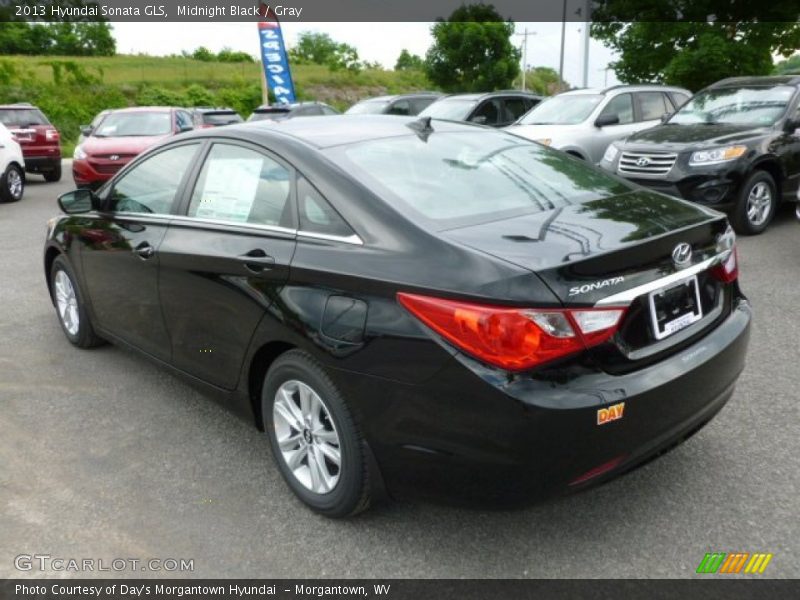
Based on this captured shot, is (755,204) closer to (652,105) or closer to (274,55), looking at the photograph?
(652,105)

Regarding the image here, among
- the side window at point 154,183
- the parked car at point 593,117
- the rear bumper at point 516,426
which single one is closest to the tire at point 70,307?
the side window at point 154,183

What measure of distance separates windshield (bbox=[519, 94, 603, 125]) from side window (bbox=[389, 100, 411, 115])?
4.83 meters

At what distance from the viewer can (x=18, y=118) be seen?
15.5 metres

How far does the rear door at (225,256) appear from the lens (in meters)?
3.02

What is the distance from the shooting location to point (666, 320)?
260cm

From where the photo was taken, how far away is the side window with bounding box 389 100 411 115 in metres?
15.6

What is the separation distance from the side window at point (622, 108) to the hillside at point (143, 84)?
22.4m

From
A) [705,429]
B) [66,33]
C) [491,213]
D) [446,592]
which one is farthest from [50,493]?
[66,33]

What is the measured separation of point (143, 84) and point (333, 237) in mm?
42543

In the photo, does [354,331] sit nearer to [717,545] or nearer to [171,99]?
[717,545]

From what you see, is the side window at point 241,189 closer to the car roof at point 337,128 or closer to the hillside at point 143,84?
the car roof at point 337,128

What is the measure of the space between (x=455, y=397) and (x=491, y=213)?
86cm

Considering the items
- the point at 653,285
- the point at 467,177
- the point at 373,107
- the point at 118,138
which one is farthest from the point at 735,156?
A: the point at 118,138

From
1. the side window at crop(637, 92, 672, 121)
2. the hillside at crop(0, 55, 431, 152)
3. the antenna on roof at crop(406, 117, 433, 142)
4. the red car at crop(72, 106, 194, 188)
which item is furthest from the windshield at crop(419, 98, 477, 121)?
the hillside at crop(0, 55, 431, 152)
